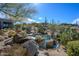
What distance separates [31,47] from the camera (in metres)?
1.68

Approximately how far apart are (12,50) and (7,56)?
0.27 feet

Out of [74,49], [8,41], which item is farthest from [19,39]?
[74,49]

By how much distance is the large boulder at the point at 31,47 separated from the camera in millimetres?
1668

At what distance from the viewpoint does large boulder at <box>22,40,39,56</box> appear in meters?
1.67

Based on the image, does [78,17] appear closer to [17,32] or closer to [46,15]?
[46,15]

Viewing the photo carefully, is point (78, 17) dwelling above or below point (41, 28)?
above

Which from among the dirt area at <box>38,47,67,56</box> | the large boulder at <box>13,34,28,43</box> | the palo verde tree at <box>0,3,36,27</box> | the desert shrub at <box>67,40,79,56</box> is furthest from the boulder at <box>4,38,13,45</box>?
the desert shrub at <box>67,40,79,56</box>

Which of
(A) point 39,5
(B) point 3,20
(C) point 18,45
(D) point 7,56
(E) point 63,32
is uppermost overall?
(A) point 39,5

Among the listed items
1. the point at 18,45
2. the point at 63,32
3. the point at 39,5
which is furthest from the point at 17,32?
the point at 63,32

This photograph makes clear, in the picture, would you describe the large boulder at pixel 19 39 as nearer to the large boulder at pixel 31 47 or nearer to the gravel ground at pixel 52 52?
the large boulder at pixel 31 47

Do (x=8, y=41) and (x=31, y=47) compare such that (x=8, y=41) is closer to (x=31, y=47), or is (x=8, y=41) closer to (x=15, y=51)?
(x=15, y=51)

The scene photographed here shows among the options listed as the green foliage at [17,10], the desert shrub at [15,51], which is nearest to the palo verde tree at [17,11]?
the green foliage at [17,10]

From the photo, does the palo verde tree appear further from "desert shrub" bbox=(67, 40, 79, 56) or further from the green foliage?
"desert shrub" bbox=(67, 40, 79, 56)

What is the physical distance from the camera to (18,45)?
5.50 ft
